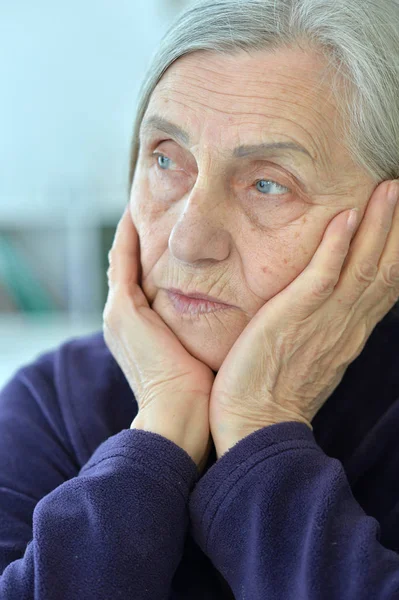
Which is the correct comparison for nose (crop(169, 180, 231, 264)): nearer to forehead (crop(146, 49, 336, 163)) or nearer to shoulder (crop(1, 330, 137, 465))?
forehead (crop(146, 49, 336, 163))

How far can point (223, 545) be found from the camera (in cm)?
107

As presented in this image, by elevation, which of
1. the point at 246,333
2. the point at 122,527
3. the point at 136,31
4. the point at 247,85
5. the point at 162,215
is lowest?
the point at 122,527

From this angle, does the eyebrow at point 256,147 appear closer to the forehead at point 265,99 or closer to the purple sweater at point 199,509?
the forehead at point 265,99

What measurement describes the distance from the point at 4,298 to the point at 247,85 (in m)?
3.40

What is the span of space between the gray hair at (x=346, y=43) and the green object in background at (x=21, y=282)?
125 inches

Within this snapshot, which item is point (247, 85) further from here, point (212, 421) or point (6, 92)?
point (6, 92)

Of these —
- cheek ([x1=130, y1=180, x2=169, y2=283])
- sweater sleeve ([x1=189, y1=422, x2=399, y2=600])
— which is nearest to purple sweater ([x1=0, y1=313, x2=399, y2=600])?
sweater sleeve ([x1=189, y1=422, x2=399, y2=600])

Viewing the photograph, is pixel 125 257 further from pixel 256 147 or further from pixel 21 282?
pixel 21 282

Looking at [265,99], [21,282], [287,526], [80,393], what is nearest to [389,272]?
[265,99]

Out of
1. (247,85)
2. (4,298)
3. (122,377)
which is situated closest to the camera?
(247,85)

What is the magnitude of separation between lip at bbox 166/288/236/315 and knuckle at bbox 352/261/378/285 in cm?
23

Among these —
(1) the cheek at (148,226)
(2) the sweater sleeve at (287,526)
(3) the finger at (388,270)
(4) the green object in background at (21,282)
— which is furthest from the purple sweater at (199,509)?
(4) the green object in background at (21,282)

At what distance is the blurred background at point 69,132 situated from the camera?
430 centimetres

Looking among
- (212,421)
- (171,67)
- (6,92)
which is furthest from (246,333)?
(6,92)
